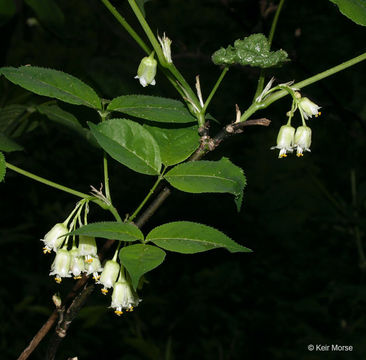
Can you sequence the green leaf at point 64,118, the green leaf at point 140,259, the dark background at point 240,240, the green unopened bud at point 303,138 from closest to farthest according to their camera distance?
the green leaf at point 140,259, the green unopened bud at point 303,138, the green leaf at point 64,118, the dark background at point 240,240

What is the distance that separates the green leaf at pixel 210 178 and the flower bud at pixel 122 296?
0.77ft

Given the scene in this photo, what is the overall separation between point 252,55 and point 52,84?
37cm

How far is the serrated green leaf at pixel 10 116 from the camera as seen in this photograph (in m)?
1.50

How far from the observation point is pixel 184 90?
3.16ft

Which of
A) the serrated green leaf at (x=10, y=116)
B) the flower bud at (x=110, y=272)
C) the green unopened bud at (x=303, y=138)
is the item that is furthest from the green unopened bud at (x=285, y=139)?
the serrated green leaf at (x=10, y=116)

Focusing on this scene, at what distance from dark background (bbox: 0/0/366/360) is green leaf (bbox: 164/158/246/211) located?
1.02m

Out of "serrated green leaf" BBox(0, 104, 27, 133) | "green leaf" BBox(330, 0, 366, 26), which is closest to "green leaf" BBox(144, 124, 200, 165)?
"green leaf" BBox(330, 0, 366, 26)

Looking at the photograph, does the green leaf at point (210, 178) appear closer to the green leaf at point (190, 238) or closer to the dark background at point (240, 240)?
the green leaf at point (190, 238)

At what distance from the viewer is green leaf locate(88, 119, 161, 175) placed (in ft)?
3.05

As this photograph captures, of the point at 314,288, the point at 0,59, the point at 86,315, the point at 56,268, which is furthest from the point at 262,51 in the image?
the point at 314,288

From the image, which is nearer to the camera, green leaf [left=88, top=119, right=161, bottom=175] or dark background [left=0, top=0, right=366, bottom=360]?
green leaf [left=88, top=119, right=161, bottom=175]

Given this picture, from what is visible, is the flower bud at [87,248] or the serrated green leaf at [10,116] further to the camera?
the serrated green leaf at [10,116]

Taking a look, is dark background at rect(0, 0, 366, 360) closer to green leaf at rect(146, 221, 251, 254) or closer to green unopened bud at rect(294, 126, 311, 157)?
green unopened bud at rect(294, 126, 311, 157)

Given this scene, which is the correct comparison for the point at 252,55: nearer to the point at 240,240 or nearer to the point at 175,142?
the point at 175,142
